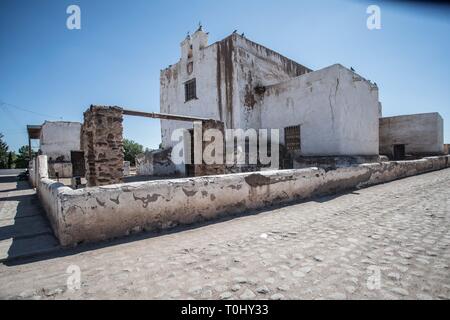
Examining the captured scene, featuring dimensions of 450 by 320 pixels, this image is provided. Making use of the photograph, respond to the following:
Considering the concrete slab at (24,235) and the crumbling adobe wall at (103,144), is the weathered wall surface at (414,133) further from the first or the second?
the concrete slab at (24,235)

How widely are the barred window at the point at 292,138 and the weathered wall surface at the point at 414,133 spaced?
13.4 metres

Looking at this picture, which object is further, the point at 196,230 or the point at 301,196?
the point at 301,196

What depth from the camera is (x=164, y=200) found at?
3855mm

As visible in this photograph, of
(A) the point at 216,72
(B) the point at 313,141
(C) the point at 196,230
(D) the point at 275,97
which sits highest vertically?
(A) the point at 216,72

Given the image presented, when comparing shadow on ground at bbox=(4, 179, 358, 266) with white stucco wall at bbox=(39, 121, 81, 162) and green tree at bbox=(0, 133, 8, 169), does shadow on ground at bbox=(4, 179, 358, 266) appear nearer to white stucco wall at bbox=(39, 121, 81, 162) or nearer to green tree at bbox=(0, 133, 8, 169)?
white stucco wall at bbox=(39, 121, 81, 162)

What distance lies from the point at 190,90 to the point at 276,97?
226 inches

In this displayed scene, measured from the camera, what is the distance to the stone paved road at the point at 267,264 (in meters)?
1.99

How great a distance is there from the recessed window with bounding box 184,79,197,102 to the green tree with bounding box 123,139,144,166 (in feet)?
89.3

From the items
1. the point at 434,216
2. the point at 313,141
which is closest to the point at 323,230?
the point at 434,216

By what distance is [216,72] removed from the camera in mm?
13367

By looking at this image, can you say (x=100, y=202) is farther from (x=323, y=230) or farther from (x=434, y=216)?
(x=434, y=216)

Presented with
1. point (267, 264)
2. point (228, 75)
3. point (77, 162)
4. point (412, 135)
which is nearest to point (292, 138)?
point (228, 75)

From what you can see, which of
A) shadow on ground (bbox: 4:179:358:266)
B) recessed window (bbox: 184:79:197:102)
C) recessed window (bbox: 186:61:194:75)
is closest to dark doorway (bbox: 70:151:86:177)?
recessed window (bbox: 184:79:197:102)
